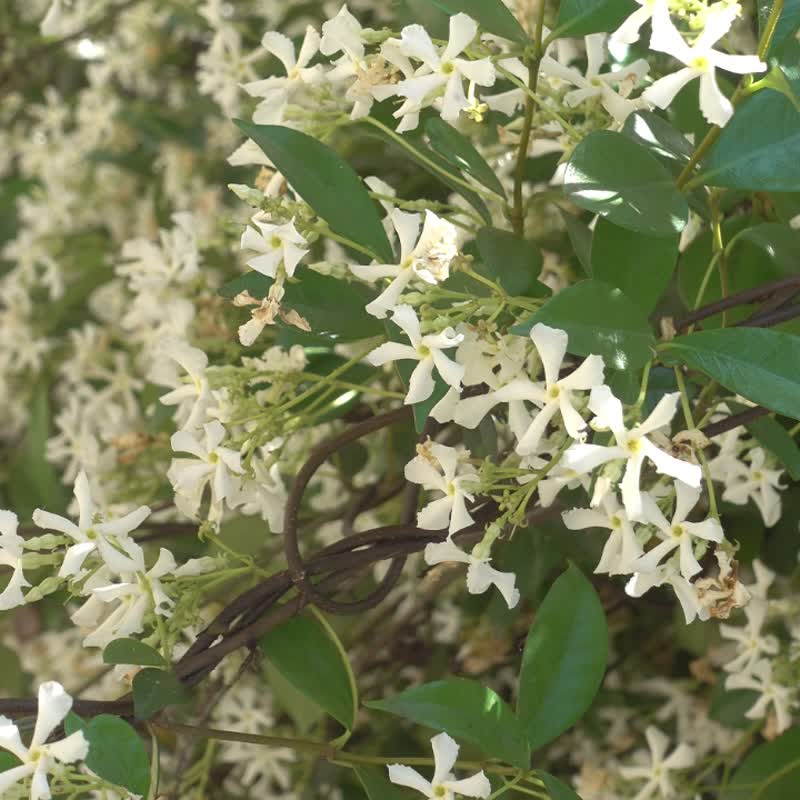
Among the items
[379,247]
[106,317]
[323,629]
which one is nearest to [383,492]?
[323,629]

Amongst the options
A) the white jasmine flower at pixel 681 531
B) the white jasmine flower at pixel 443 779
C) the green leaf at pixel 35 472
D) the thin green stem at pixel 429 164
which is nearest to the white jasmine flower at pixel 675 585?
the white jasmine flower at pixel 681 531

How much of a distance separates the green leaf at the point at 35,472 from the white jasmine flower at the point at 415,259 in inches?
27.2

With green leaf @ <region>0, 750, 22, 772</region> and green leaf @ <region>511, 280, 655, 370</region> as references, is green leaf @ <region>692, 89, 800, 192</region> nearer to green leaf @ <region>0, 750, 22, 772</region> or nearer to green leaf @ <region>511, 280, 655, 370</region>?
green leaf @ <region>511, 280, 655, 370</region>

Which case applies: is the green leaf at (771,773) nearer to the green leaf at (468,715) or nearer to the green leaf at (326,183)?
the green leaf at (468,715)

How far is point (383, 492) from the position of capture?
32.9 inches

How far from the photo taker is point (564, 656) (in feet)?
1.94

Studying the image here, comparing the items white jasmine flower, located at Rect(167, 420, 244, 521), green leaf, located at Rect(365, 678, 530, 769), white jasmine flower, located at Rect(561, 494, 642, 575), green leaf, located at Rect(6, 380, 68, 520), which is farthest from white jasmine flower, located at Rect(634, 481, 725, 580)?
green leaf, located at Rect(6, 380, 68, 520)

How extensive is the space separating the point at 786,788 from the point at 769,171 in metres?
0.37

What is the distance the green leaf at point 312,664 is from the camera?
0.64 m

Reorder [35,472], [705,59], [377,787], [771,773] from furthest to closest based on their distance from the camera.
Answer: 1. [35,472]
2. [771,773]
3. [377,787]
4. [705,59]

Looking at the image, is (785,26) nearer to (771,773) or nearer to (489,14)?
(489,14)

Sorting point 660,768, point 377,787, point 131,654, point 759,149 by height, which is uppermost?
point 759,149

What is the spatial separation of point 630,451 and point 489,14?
22 centimetres

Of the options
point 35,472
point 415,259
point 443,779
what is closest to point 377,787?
point 443,779
